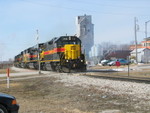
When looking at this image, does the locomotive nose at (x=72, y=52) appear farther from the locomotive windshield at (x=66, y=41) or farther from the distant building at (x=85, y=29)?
the distant building at (x=85, y=29)

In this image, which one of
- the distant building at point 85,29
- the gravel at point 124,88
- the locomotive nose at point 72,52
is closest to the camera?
the gravel at point 124,88

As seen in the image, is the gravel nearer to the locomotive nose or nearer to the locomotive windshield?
the locomotive nose

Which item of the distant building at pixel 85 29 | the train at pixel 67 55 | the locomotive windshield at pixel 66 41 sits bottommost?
the train at pixel 67 55

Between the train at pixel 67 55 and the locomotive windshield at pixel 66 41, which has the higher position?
the locomotive windshield at pixel 66 41

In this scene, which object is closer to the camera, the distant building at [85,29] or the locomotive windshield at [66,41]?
the locomotive windshield at [66,41]

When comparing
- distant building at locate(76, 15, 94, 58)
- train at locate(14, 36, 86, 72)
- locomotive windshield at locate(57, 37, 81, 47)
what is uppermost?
distant building at locate(76, 15, 94, 58)

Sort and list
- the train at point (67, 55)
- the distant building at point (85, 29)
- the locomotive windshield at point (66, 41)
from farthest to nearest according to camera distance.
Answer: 1. the distant building at point (85, 29)
2. the locomotive windshield at point (66, 41)
3. the train at point (67, 55)

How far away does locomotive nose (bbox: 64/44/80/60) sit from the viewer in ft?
101

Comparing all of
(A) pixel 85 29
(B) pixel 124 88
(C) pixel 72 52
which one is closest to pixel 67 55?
(C) pixel 72 52

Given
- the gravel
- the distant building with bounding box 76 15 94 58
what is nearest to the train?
the gravel

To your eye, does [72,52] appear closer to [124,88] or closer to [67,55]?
[67,55]

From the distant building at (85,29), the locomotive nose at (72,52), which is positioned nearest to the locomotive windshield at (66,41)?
the locomotive nose at (72,52)

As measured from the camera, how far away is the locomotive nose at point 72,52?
3083 centimetres

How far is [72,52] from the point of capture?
3088cm
